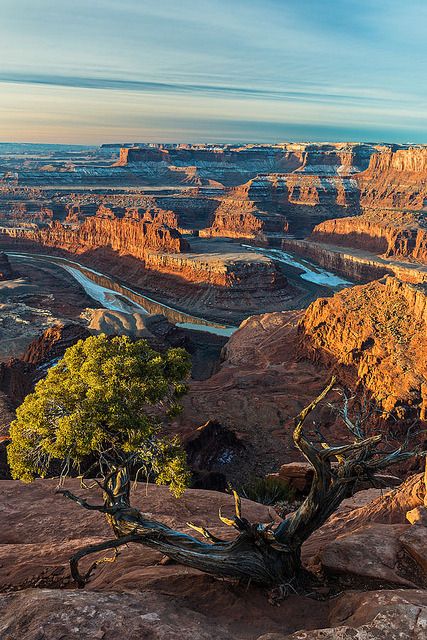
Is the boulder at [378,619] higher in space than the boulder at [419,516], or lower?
higher

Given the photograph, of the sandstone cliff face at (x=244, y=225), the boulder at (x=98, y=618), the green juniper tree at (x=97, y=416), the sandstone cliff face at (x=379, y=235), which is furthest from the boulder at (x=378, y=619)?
the sandstone cliff face at (x=244, y=225)

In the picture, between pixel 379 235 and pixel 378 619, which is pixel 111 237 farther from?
pixel 378 619

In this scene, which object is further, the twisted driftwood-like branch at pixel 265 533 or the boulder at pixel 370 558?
the boulder at pixel 370 558

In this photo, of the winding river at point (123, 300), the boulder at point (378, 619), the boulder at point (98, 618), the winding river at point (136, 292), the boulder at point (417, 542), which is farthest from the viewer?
the winding river at point (136, 292)

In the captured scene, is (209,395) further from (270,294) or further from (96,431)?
(270,294)

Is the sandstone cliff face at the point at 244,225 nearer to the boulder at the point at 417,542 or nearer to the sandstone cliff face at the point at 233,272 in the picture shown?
the sandstone cliff face at the point at 233,272

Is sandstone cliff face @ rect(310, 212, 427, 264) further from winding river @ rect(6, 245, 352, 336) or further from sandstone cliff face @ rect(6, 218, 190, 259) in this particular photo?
sandstone cliff face @ rect(6, 218, 190, 259)

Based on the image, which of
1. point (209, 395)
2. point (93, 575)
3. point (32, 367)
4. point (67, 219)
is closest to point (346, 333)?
point (209, 395)

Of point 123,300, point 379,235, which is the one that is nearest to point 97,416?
point 123,300
